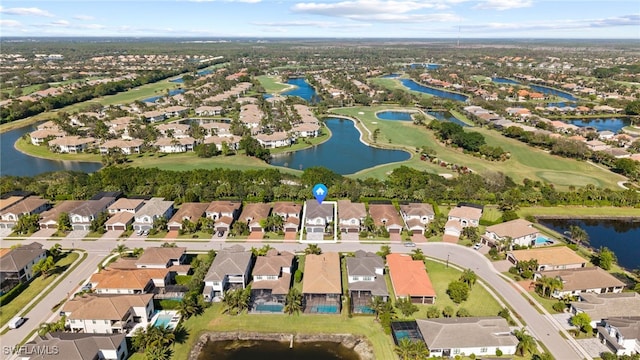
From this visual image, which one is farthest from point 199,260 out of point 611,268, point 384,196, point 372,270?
→ point 611,268

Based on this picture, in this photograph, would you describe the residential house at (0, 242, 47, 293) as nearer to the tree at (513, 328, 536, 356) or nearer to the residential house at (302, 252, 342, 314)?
the residential house at (302, 252, 342, 314)

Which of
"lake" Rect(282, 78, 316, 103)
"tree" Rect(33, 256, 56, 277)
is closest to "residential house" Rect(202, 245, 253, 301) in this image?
"tree" Rect(33, 256, 56, 277)

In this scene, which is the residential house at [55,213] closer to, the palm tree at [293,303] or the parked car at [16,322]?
the parked car at [16,322]

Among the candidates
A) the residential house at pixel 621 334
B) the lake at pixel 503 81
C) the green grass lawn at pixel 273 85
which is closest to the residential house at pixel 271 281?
the residential house at pixel 621 334

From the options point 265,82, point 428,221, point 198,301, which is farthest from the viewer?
point 265,82

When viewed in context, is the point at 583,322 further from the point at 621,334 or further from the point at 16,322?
the point at 16,322

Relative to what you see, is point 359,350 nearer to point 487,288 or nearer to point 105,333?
point 487,288

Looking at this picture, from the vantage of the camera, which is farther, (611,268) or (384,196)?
(384,196)

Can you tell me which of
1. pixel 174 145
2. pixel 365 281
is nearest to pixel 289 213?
pixel 365 281
